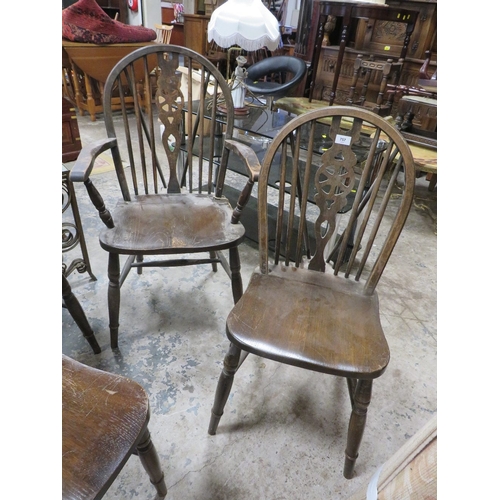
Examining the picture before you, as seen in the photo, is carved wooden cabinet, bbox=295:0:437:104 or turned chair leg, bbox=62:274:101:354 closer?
turned chair leg, bbox=62:274:101:354

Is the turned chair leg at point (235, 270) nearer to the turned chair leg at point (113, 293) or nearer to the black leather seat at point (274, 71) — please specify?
the turned chair leg at point (113, 293)

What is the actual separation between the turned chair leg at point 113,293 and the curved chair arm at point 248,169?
0.45 meters

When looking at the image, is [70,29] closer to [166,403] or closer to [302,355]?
[166,403]

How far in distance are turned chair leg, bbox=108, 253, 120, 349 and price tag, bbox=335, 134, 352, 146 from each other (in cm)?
80

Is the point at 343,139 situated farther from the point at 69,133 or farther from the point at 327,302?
the point at 69,133

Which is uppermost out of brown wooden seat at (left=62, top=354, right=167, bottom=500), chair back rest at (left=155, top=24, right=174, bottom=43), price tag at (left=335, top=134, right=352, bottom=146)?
chair back rest at (left=155, top=24, right=174, bottom=43)

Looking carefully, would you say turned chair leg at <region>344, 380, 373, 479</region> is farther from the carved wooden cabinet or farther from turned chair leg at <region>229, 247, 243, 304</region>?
the carved wooden cabinet

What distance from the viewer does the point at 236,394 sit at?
127 centimetres

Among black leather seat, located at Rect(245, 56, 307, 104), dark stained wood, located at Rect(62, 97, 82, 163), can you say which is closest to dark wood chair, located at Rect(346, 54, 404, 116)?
black leather seat, located at Rect(245, 56, 307, 104)

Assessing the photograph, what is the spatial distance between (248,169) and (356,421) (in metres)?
0.83

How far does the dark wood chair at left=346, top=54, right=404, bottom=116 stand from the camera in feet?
9.27

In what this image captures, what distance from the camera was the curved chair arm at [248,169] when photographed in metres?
1.15

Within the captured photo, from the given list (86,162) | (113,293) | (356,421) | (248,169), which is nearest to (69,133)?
(86,162)
